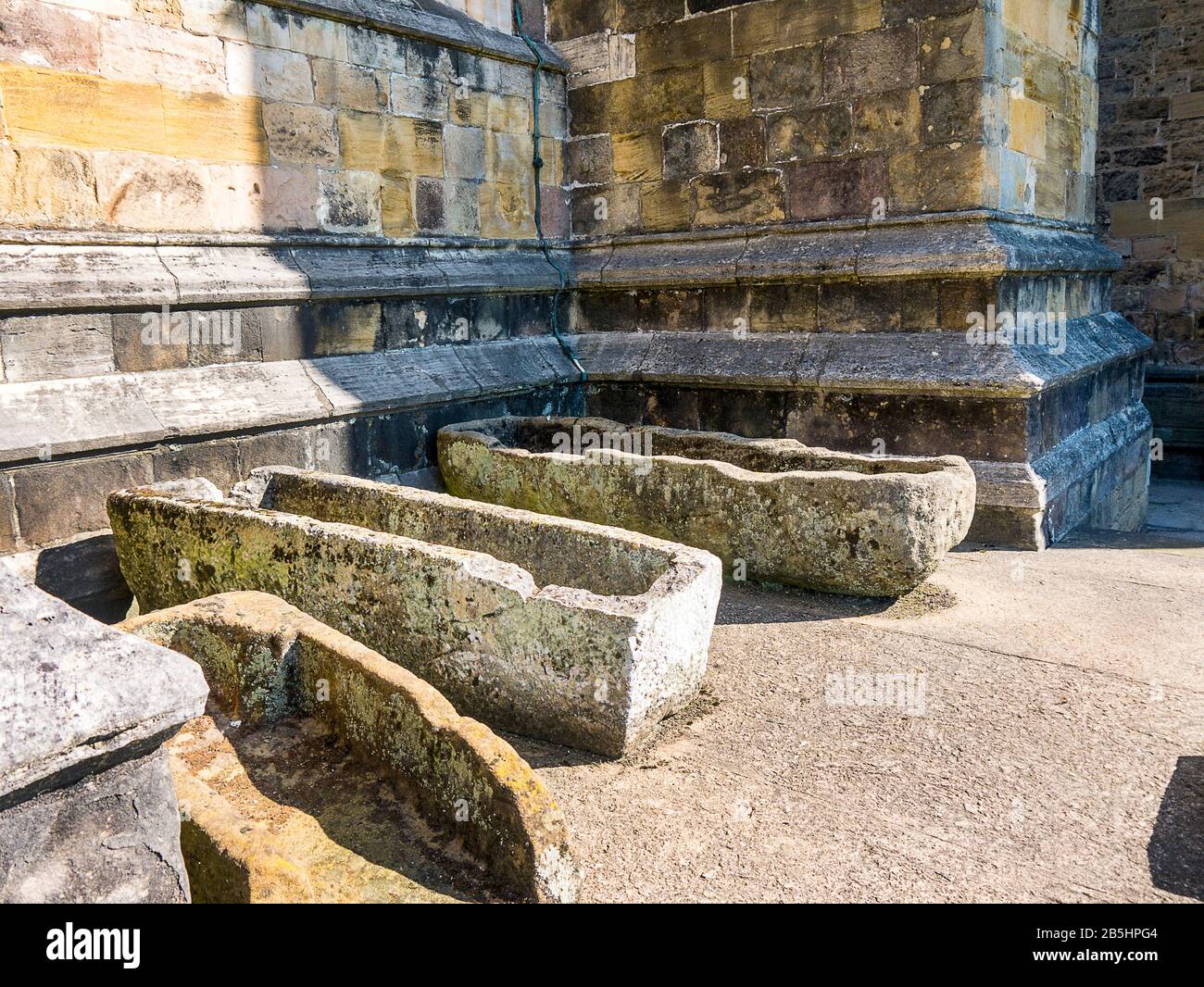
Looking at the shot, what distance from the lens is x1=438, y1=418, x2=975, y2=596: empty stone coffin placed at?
365cm

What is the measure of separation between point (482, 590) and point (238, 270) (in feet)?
8.37

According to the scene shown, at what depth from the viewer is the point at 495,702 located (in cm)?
275

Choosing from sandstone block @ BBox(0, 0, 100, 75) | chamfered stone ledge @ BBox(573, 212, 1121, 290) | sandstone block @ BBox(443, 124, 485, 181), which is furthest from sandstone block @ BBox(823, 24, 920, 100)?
sandstone block @ BBox(0, 0, 100, 75)

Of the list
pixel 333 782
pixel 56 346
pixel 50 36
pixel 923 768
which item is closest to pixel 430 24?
pixel 50 36

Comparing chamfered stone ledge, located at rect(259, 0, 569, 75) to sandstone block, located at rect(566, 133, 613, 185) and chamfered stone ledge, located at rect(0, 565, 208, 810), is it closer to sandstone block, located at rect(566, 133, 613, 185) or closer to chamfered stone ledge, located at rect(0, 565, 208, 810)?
sandstone block, located at rect(566, 133, 613, 185)

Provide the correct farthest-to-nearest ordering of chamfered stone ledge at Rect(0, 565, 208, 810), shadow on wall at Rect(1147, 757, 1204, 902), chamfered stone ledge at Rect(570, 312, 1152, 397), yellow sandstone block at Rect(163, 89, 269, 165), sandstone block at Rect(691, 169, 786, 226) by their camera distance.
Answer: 1. sandstone block at Rect(691, 169, 786, 226)
2. chamfered stone ledge at Rect(570, 312, 1152, 397)
3. yellow sandstone block at Rect(163, 89, 269, 165)
4. shadow on wall at Rect(1147, 757, 1204, 902)
5. chamfered stone ledge at Rect(0, 565, 208, 810)

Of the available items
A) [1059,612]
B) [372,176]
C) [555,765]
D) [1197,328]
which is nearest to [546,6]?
[372,176]

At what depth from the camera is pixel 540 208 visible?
6.28m

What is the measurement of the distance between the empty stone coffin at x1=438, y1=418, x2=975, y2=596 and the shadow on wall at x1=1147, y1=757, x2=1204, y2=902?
128 centimetres

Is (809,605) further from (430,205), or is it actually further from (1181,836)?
(430,205)

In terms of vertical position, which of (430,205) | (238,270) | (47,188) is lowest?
(238,270)

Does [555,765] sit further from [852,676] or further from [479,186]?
[479,186]

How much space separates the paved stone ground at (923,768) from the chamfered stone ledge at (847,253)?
1.89 m

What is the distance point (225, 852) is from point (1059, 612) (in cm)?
318
